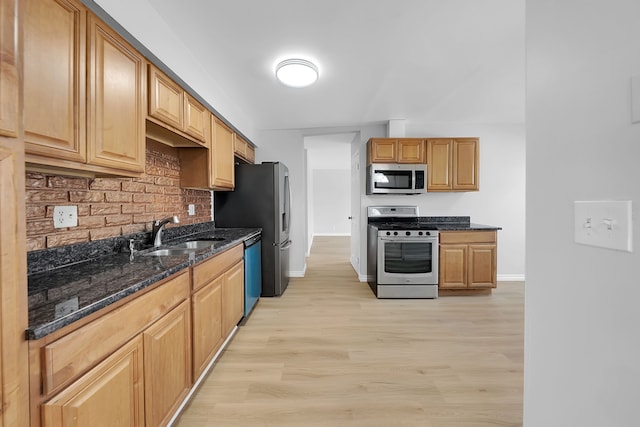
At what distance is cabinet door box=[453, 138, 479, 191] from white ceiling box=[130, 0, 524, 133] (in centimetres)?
47

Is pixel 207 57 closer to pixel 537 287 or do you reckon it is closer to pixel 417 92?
pixel 417 92

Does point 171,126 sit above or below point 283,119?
below

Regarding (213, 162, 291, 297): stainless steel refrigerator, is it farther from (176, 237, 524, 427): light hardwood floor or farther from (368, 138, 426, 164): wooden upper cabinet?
(368, 138, 426, 164): wooden upper cabinet

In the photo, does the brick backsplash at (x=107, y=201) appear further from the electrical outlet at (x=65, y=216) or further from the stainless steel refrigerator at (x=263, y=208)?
the stainless steel refrigerator at (x=263, y=208)

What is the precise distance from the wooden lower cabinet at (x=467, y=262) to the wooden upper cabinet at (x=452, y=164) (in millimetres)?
703

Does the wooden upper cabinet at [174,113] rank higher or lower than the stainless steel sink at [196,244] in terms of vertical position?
higher

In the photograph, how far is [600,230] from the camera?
637 millimetres

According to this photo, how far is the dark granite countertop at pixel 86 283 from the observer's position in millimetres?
854

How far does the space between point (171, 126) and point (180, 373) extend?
1.54 meters

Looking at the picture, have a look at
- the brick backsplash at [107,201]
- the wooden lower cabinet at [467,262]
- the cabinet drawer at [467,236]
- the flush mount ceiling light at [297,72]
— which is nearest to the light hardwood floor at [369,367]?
the wooden lower cabinet at [467,262]

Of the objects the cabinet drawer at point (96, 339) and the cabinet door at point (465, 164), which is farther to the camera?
the cabinet door at point (465, 164)

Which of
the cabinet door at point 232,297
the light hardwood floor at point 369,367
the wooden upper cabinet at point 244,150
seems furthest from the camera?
the wooden upper cabinet at point 244,150

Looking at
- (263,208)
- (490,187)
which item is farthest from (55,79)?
(490,187)

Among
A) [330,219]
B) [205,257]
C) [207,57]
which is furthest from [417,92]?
[330,219]
